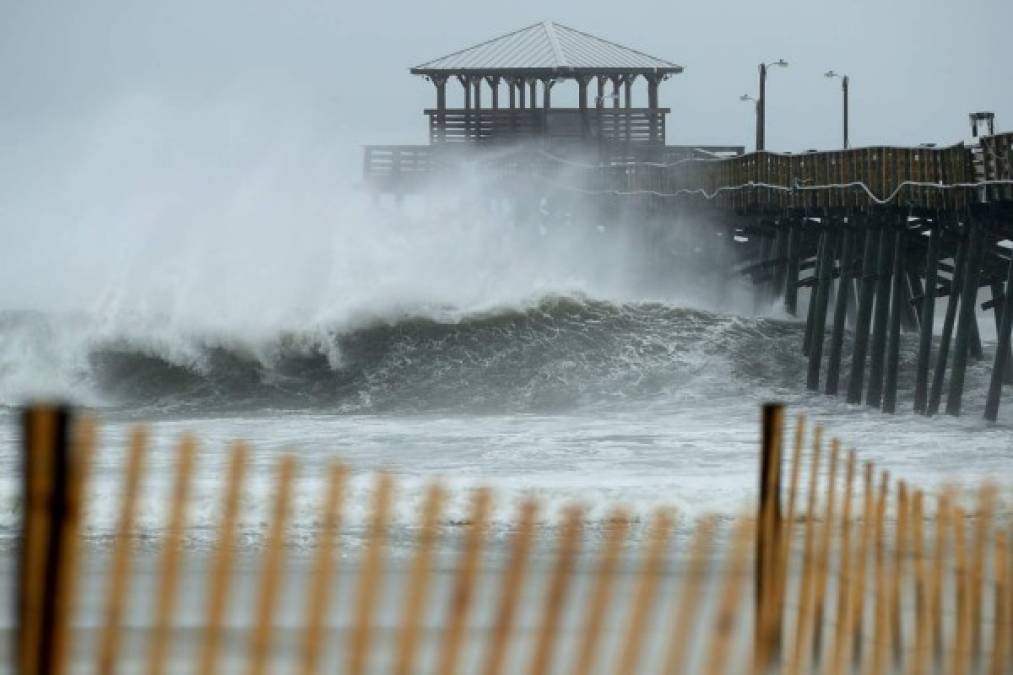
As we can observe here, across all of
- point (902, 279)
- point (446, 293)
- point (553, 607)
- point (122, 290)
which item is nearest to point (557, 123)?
point (446, 293)

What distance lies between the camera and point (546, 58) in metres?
55.6

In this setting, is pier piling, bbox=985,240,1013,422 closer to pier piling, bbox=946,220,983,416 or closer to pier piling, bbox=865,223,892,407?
pier piling, bbox=946,220,983,416

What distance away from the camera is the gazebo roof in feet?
178

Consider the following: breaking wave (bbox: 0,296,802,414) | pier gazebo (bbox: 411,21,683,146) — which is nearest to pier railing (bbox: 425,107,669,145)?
pier gazebo (bbox: 411,21,683,146)

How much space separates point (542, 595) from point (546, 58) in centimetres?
4744

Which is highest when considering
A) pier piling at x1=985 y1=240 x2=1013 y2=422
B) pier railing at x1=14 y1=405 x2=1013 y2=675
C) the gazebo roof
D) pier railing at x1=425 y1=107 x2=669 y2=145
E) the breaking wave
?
the gazebo roof

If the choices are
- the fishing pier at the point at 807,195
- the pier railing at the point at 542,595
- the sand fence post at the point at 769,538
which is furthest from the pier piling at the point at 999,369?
the sand fence post at the point at 769,538

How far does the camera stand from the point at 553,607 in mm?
4059

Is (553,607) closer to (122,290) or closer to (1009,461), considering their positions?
(1009,461)

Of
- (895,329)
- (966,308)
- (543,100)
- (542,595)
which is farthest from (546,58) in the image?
(542,595)

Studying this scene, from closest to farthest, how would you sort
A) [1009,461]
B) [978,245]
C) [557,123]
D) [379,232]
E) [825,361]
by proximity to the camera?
[1009,461]
[978,245]
[825,361]
[379,232]
[557,123]

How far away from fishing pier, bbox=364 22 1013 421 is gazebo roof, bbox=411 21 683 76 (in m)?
0.07

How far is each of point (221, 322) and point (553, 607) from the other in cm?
3265

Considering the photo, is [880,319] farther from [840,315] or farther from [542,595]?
[542,595]
